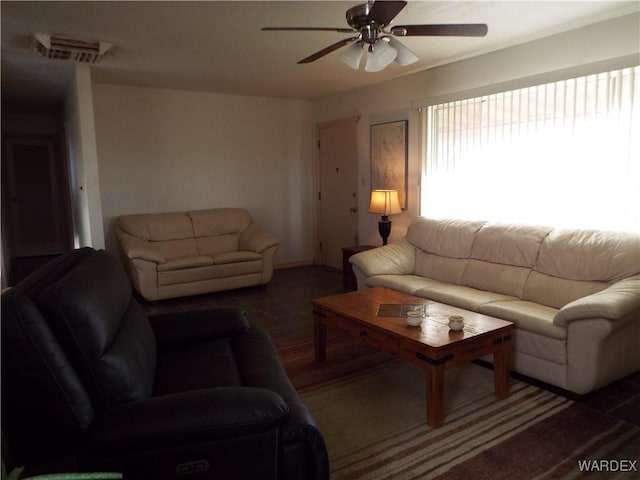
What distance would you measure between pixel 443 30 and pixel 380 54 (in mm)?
341

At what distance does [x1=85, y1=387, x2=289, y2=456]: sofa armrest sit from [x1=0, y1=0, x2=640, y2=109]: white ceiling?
238cm

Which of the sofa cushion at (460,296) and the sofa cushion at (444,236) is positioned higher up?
the sofa cushion at (444,236)

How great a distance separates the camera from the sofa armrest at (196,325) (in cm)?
229

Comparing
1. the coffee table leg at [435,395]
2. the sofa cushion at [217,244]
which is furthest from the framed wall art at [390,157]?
the coffee table leg at [435,395]

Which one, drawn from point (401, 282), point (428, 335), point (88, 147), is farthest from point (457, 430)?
point (88, 147)

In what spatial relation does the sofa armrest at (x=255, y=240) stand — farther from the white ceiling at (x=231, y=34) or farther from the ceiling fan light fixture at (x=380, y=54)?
the ceiling fan light fixture at (x=380, y=54)

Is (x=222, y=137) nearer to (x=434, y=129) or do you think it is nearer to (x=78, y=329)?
(x=434, y=129)

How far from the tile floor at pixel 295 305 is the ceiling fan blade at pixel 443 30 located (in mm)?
2093

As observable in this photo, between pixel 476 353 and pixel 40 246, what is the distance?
25.8ft

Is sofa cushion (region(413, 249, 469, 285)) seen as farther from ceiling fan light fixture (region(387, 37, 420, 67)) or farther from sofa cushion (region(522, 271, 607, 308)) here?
ceiling fan light fixture (region(387, 37, 420, 67))

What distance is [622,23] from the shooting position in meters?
3.09

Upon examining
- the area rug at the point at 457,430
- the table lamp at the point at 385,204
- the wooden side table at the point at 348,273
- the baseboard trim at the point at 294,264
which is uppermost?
the table lamp at the point at 385,204

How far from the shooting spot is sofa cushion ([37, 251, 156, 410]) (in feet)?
4.50

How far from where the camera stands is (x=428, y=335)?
2432 millimetres
